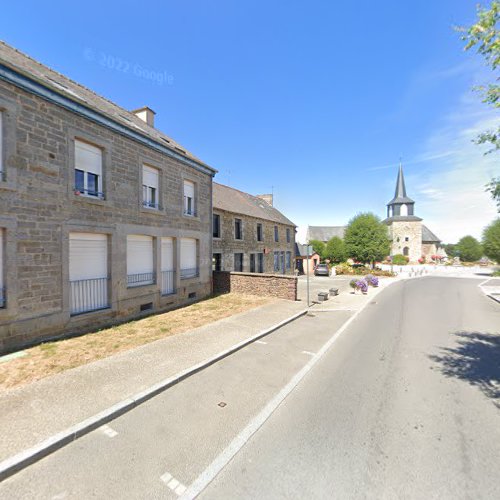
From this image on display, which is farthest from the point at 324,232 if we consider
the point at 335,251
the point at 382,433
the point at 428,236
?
the point at 382,433

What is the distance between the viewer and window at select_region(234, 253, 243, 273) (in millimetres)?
17970

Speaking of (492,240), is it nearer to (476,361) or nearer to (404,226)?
(476,361)

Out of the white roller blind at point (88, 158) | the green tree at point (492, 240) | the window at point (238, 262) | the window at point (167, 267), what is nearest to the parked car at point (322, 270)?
the window at point (238, 262)

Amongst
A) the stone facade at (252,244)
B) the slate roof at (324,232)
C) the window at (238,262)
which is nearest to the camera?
the stone facade at (252,244)

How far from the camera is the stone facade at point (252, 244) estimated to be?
1675 cm

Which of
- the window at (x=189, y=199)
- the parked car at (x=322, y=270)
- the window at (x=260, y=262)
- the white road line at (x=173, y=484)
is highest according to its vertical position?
the window at (x=189, y=199)

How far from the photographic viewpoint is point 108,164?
7.77m

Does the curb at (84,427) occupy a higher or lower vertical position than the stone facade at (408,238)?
lower

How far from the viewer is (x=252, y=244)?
19.8 m

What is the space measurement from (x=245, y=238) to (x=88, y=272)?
41.1ft

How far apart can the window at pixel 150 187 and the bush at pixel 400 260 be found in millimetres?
50493

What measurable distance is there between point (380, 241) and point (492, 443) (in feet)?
98.2

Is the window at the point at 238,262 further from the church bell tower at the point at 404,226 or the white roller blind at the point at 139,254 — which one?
the church bell tower at the point at 404,226

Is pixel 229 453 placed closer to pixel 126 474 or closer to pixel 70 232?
pixel 126 474
